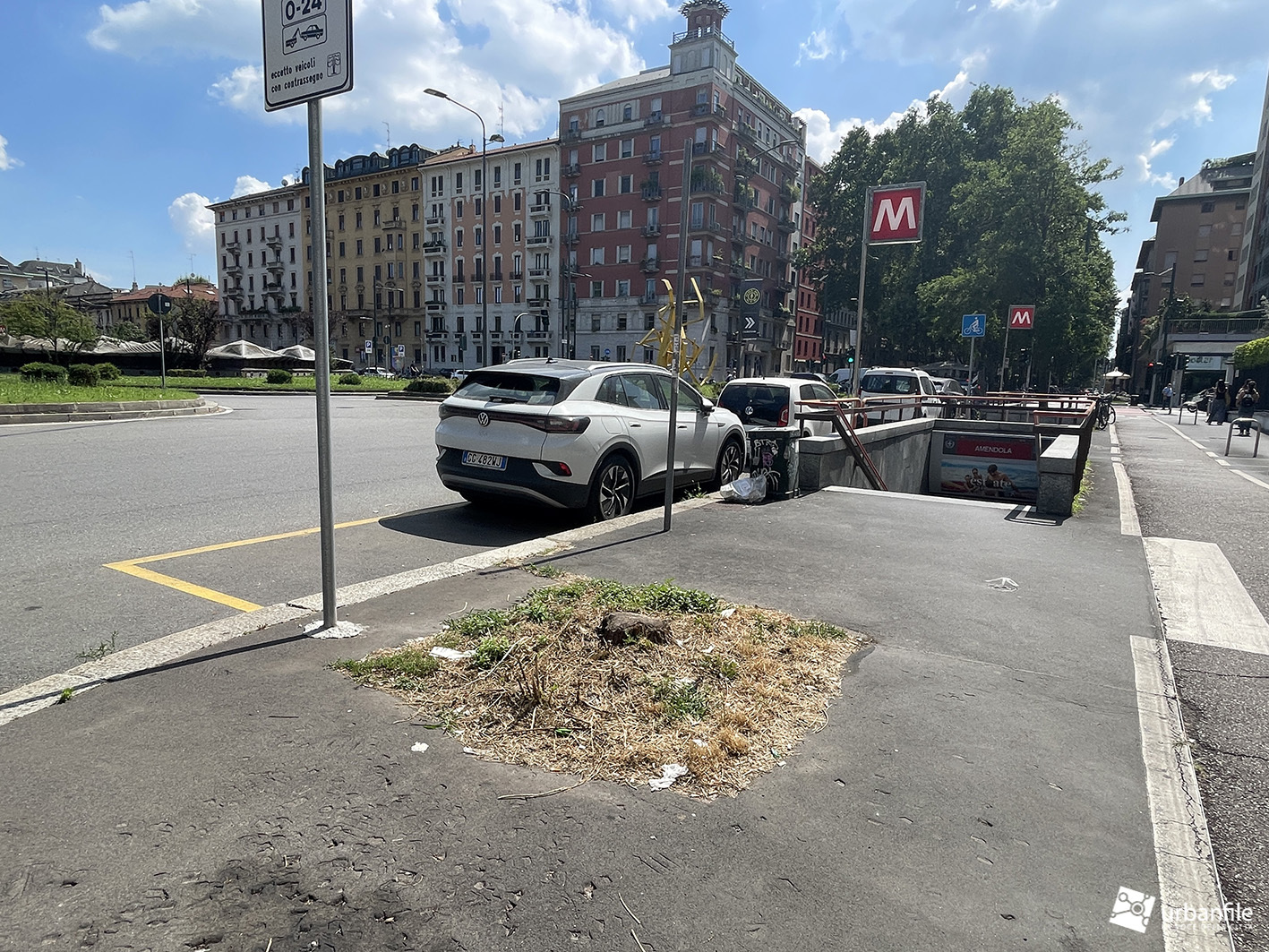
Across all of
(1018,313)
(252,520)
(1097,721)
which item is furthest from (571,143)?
(1097,721)

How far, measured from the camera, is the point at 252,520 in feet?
23.5

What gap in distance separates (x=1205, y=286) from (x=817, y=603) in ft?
350

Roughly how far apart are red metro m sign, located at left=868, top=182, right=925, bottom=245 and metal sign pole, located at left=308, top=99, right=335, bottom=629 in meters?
10.8

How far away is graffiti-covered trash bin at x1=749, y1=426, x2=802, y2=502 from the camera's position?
28.9 feet

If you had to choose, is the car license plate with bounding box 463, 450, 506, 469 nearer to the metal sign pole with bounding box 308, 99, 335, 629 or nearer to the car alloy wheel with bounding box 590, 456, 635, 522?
the car alloy wheel with bounding box 590, 456, 635, 522

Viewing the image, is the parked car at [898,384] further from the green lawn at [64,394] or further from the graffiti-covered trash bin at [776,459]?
the green lawn at [64,394]

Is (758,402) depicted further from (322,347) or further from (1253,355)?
(1253,355)

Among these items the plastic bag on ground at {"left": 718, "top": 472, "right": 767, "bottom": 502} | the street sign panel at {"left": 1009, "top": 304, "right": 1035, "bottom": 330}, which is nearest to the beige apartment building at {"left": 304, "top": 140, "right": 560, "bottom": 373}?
the street sign panel at {"left": 1009, "top": 304, "right": 1035, "bottom": 330}

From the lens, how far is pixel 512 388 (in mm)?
7254

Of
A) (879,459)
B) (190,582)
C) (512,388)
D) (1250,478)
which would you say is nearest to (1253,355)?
(1250,478)

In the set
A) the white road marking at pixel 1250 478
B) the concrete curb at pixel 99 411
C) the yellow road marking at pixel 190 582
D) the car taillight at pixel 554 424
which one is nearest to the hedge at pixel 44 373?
the concrete curb at pixel 99 411

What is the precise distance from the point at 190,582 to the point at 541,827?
3818 mm

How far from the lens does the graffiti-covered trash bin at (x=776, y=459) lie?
28.9 ft

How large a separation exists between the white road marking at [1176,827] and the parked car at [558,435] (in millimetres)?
4495
